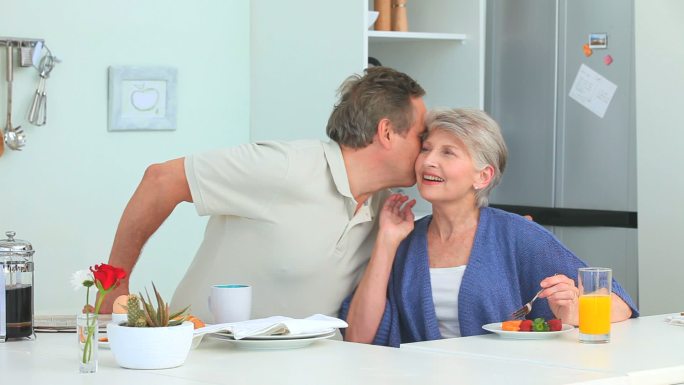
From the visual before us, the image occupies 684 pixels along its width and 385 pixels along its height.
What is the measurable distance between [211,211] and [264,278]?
223 mm

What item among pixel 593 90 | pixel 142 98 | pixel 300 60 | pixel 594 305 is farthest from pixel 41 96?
pixel 594 305

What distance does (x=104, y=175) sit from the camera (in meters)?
4.13

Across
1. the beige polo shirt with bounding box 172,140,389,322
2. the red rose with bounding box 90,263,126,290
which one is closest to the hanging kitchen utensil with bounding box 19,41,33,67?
the beige polo shirt with bounding box 172,140,389,322

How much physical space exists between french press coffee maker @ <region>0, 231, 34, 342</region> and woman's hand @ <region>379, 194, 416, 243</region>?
96cm

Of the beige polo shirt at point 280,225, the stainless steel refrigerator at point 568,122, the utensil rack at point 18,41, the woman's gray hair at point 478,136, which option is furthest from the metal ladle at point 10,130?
the stainless steel refrigerator at point 568,122

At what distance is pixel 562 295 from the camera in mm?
2562

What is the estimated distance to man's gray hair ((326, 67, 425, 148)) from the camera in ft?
10.1

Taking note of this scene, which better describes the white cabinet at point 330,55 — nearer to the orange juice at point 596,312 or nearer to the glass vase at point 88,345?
the orange juice at point 596,312

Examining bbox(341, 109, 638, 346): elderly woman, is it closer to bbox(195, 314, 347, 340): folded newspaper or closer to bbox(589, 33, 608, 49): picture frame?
bbox(195, 314, 347, 340): folded newspaper

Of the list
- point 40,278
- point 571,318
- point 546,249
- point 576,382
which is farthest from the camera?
point 40,278

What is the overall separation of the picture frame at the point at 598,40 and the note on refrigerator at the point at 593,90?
92mm

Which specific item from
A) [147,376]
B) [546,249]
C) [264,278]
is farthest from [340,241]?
[147,376]

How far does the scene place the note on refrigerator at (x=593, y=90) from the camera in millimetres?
4418

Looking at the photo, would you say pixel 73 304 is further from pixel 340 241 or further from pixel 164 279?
pixel 340 241
